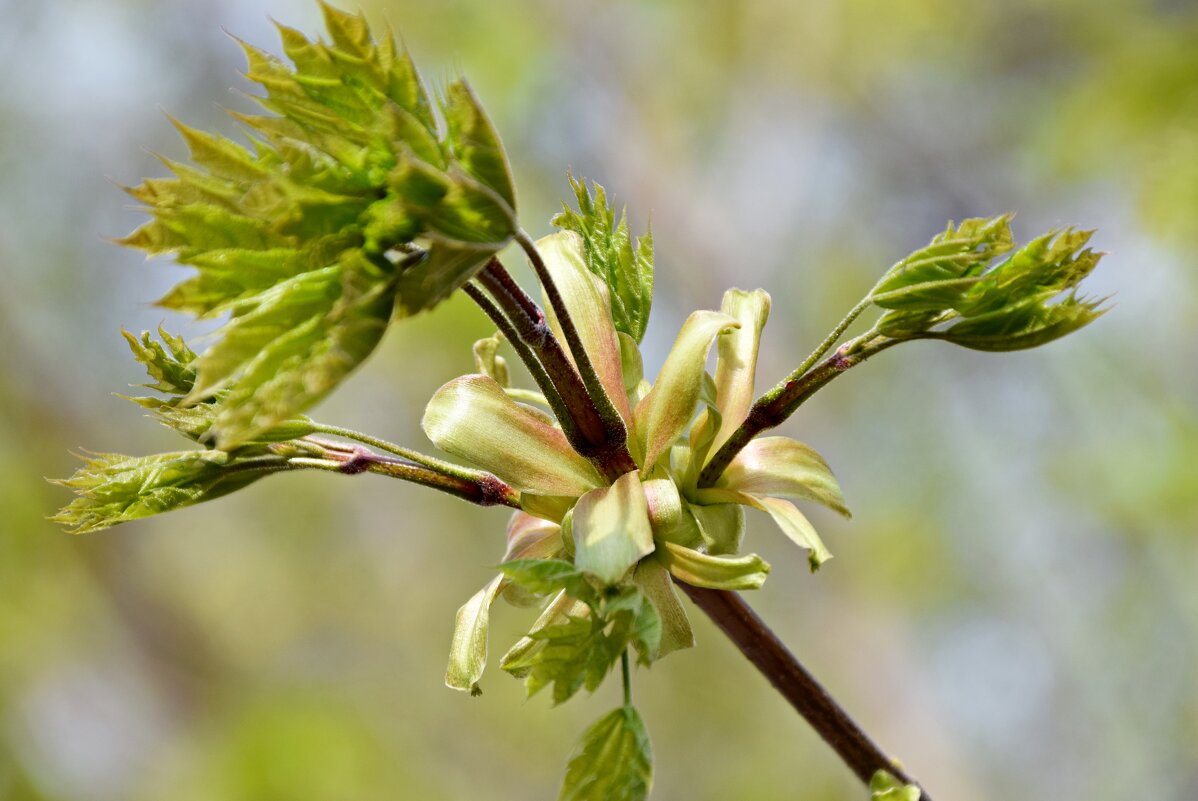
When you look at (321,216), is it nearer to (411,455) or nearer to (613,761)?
(411,455)

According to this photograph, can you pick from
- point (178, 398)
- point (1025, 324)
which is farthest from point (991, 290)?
point (178, 398)

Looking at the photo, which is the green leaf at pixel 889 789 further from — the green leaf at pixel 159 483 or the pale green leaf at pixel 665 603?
the green leaf at pixel 159 483

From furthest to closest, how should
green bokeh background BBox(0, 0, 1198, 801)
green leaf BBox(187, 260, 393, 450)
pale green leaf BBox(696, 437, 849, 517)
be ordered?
green bokeh background BBox(0, 0, 1198, 801) < pale green leaf BBox(696, 437, 849, 517) < green leaf BBox(187, 260, 393, 450)

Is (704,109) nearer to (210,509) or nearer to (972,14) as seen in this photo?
(972,14)

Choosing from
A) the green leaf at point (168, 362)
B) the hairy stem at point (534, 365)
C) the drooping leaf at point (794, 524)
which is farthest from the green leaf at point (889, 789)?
the green leaf at point (168, 362)

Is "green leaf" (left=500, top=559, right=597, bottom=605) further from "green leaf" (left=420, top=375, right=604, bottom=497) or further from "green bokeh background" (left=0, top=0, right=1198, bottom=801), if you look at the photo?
"green bokeh background" (left=0, top=0, right=1198, bottom=801)

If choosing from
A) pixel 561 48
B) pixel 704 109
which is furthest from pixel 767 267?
pixel 561 48

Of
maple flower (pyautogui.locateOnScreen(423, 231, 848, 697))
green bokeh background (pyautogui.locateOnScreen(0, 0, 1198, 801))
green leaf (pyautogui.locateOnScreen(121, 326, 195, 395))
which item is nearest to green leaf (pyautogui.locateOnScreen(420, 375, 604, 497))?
maple flower (pyautogui.locateOnScreen(423, 231, 848, 697))
